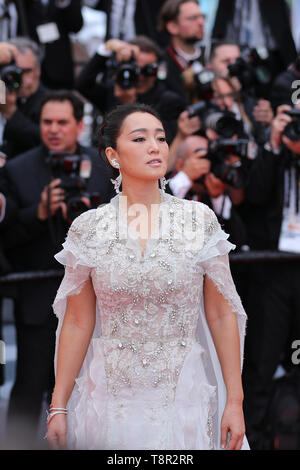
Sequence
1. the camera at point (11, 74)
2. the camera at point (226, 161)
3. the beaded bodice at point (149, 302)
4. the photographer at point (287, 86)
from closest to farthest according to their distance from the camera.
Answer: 1. the beaded bodice at point (149, 302)
2. the camera at point (226, 161)
3. the camera at point (11, 74)
4. the photographer at point (287, 86)

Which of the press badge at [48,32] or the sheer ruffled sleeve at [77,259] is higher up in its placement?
the press badge at [48,32]

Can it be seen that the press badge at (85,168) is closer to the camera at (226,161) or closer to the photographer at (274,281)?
the camera at (226,161)

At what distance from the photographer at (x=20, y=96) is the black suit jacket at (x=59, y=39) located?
484 mm

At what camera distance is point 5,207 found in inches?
157

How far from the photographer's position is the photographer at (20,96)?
168 inches

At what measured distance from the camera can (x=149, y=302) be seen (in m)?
2.45

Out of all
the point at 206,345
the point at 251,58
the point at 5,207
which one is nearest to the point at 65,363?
the point at 206,345

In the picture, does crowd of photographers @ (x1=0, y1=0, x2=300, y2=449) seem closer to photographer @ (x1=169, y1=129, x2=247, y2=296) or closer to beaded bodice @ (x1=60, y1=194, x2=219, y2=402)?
photographer @ (x1=169, y1=129, x2=247, y2=296)

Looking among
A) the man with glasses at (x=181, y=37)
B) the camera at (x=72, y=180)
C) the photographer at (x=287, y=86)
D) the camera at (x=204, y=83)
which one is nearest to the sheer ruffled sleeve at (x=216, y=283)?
the camera at (x=72, y=180)

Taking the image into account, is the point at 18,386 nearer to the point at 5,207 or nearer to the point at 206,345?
the point at 5,207

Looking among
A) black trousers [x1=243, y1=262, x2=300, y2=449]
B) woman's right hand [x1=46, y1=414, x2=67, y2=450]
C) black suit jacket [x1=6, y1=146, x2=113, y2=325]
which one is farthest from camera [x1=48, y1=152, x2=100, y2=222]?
woman's right hand [x1=46, y1=414, x2=67, y2=450]

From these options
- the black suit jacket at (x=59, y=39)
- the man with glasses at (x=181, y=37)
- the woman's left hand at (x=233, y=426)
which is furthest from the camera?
the black suit jacket at (x=59, y=39)
